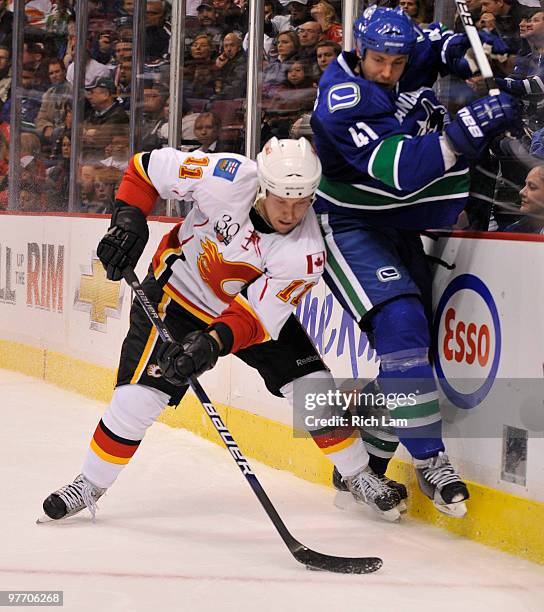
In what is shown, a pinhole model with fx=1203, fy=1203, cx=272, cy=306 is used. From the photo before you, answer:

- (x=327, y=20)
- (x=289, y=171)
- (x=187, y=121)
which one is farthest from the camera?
(x=187, y=121)

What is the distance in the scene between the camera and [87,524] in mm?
3420

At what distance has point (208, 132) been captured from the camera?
5.23m

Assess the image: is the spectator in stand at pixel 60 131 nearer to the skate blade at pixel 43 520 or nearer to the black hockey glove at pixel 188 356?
the skate blade at pixel 43 520

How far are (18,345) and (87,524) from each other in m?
3.33

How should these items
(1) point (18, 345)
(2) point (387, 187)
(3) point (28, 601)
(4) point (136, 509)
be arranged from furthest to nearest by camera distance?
(1) point (18, 345), (4) point (136, 509), (2) point (387, 187), (3) point (28, 601)

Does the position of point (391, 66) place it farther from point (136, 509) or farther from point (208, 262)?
point (136, 509)

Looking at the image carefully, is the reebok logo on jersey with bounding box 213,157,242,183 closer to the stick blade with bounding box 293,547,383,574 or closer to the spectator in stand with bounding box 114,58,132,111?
the stick blade with bounding box 293,547,383,574

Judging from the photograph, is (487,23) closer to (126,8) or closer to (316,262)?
(316,262)

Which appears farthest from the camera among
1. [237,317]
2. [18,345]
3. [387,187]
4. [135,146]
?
[18,345]

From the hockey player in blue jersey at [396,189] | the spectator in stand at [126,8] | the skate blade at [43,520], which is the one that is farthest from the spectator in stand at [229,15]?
the skate blade at [43,520]

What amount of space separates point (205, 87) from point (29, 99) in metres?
2.03

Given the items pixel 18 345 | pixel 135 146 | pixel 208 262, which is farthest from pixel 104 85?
pixel 208 262

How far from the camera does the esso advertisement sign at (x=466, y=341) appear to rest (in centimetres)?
335

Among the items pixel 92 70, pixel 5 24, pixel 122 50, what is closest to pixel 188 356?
pixel 122 50
